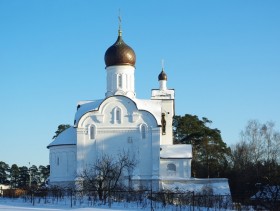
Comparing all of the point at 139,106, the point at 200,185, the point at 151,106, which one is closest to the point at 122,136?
the point at 139,106

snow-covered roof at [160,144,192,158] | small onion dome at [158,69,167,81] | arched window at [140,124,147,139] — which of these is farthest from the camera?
small onion dome at [158,69,167,81]

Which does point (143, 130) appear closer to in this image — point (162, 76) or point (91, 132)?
point (91, 132)

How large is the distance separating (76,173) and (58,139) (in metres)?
3.11

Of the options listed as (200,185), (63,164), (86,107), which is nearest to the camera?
(200,185)

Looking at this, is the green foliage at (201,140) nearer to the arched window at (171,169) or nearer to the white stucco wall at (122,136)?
the arched window at (171,169)

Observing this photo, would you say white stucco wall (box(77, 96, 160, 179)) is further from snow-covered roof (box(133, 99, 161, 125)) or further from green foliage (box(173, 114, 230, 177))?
green foliage (box(173, 114, 230, 177))

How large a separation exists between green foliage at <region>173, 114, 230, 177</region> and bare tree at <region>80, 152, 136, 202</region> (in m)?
13.4

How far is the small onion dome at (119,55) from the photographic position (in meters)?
35.4

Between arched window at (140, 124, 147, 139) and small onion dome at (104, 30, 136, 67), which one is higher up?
small onion dome at (104, 30, 136, 67)

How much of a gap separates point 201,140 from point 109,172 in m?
19.8

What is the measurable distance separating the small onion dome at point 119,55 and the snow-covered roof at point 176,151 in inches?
254

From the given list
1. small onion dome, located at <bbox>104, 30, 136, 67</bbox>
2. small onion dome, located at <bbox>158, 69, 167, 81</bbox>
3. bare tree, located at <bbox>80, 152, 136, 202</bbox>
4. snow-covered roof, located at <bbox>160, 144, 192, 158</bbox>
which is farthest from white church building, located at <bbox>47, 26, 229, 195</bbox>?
small onion dome, located at <bbox>158, 69, 167, 81</bbox>

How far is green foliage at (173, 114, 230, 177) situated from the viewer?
46188mm

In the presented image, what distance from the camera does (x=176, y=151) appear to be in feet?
113
